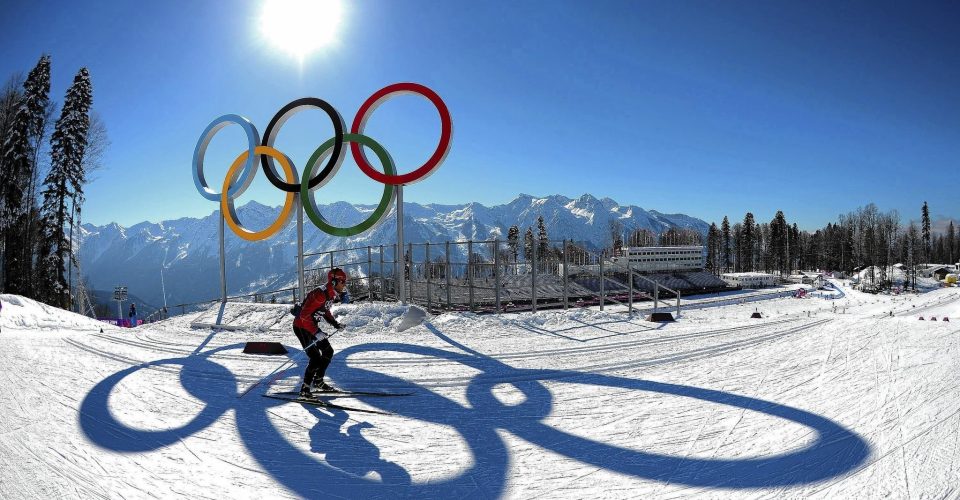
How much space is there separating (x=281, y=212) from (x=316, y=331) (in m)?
9.16

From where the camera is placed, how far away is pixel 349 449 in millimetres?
4559

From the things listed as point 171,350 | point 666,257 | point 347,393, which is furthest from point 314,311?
point 666,257

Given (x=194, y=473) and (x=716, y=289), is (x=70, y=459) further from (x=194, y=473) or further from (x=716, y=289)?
(x=716, y=289)

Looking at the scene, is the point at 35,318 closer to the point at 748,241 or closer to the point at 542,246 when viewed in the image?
the point at 542,246

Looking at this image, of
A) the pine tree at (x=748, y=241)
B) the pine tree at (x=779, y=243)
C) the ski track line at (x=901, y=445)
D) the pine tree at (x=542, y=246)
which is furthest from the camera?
the pine tree at (x=748, y=241)

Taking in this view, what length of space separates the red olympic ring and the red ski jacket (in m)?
6.39

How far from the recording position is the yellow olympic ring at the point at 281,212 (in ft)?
47.7

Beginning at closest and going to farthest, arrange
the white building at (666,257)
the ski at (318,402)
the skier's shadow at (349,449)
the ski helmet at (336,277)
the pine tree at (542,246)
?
the skier's shadow at (349,449) → the ski at (318,402) → the ski helmet at (336,277) → the pine tree at (542,246) → the white building at (666,257)

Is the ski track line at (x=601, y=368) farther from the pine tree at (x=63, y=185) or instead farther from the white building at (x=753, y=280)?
the white building at (x=753, y=280)

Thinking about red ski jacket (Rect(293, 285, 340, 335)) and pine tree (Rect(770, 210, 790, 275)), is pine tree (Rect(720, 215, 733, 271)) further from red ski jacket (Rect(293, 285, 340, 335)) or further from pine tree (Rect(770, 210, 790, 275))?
red ski jacket (Rect(293, 285, 340, 335))

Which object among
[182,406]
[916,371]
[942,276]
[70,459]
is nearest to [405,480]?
[70,459]

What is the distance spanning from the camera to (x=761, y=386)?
6207mm

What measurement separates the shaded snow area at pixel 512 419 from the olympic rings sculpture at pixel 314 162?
5221 millimetres

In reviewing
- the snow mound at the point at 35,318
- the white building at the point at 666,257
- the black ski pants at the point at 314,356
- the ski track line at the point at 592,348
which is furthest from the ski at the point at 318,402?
the white building at the point at 666,257
